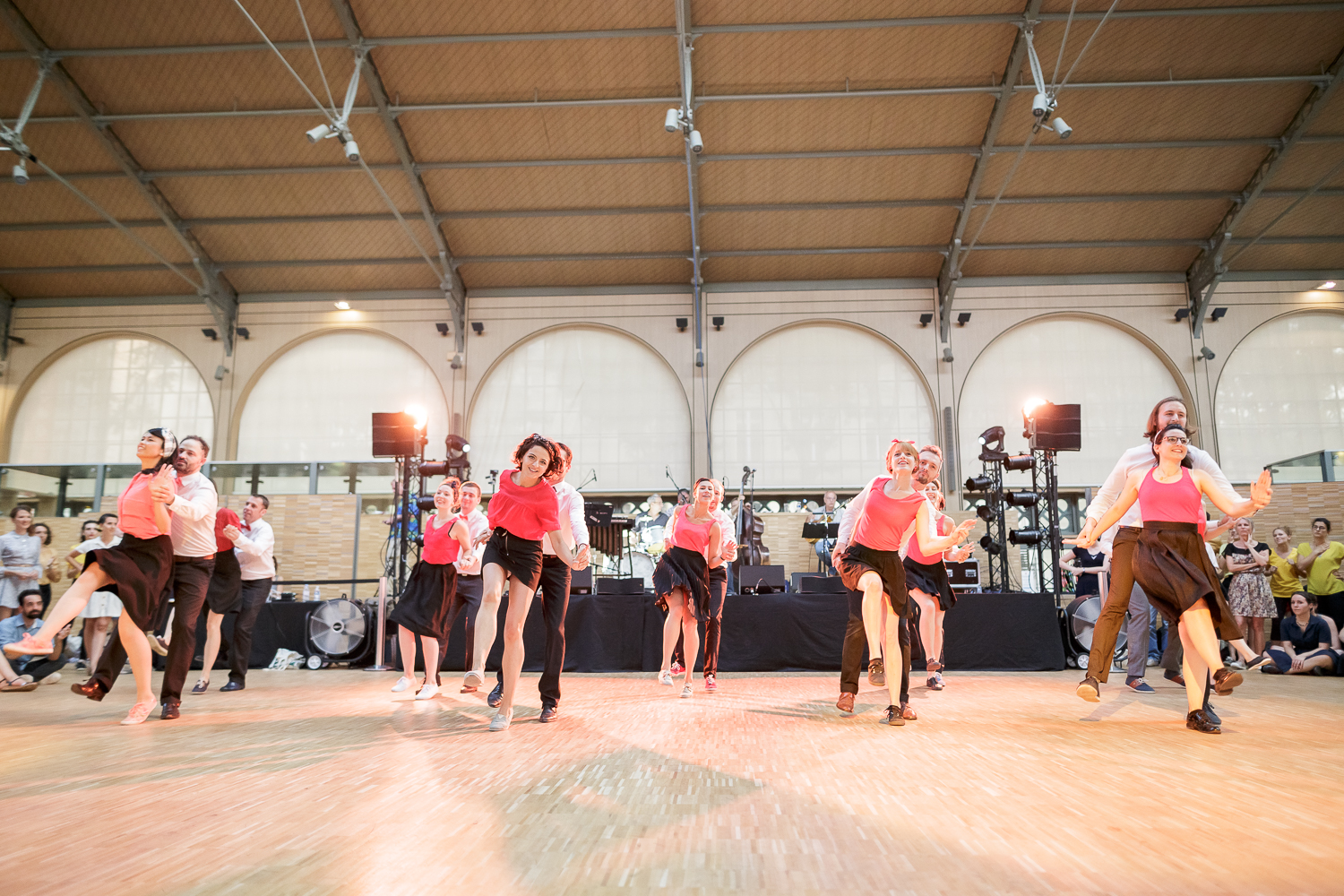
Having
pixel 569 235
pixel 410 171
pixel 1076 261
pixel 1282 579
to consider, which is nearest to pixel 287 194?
pixel 410 171

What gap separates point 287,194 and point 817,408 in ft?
32.8

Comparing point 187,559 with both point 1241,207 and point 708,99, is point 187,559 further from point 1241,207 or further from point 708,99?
point 1241,207

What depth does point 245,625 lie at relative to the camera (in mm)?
6262

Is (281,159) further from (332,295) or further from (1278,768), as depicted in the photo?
(1278,768)

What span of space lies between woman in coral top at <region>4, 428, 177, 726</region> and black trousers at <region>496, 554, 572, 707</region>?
177cm

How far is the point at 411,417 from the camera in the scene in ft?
33.4

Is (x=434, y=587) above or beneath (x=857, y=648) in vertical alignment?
above

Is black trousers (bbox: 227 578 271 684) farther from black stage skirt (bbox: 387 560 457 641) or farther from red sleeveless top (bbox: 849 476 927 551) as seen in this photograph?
red sleeveless top (bbox: 849 476 927 551)

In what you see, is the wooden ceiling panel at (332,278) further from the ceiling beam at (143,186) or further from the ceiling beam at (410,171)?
the ceiling beam at (410,171)

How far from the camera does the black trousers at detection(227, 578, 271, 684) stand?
20.0 ft

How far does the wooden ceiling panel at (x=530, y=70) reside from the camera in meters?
11.6

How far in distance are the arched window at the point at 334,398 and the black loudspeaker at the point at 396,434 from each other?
17.2 ft

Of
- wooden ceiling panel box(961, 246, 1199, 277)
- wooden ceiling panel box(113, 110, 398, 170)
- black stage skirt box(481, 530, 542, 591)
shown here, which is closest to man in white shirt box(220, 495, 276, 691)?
black stage skirt box(481, 530, 542, 591)

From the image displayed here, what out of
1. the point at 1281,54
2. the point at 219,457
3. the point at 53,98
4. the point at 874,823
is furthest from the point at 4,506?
the point at 1281,54
